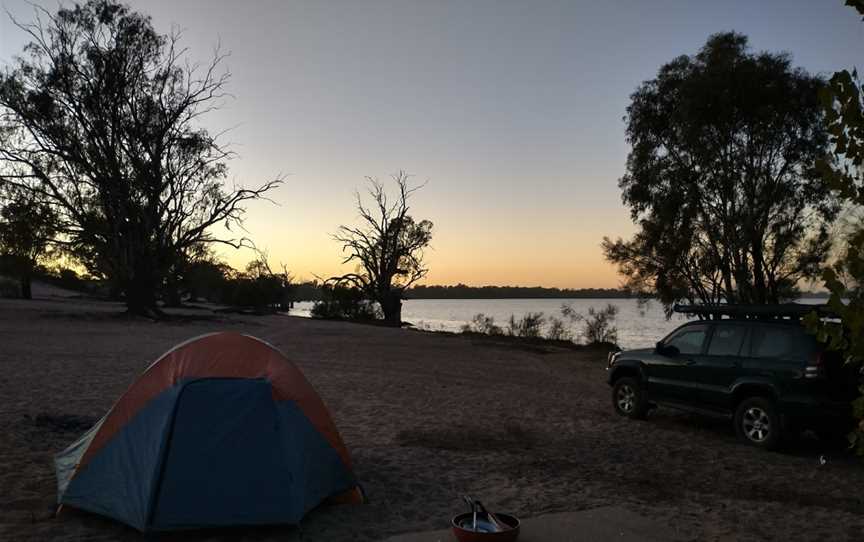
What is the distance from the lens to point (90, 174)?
29.3 meters

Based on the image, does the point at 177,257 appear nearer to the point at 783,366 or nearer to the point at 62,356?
the point at 62,356

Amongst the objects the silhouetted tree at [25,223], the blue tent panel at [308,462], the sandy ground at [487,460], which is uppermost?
the silhouetted tree at [25,223]

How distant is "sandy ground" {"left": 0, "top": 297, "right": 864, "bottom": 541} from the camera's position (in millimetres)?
6008

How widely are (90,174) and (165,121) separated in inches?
167

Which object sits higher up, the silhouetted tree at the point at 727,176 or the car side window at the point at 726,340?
the silhouetted tree at the point at 727,176

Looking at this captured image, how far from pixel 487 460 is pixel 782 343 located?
4.37 meters

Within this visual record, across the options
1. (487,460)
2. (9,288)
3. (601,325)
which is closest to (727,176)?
(601,325)

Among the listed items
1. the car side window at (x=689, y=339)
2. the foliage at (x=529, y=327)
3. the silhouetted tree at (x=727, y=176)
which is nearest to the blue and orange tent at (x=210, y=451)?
the car side window at (x=689, y=339)

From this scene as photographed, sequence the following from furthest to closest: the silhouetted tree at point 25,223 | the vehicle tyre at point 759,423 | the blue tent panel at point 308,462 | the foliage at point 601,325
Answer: the foliage at point 601,325
the silhouetted tree at point 25,223
the vehicle tyre at point 759,423
the blue tent panel at point 308,462

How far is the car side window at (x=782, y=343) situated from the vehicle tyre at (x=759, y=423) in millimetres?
657

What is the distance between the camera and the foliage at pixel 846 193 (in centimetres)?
354

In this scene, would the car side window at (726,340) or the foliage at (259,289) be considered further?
the foliage at (259,289)

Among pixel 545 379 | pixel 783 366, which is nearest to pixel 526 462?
pixel 783 366

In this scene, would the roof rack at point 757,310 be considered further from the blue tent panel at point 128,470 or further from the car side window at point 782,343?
the blue tent panel at point 128,470
